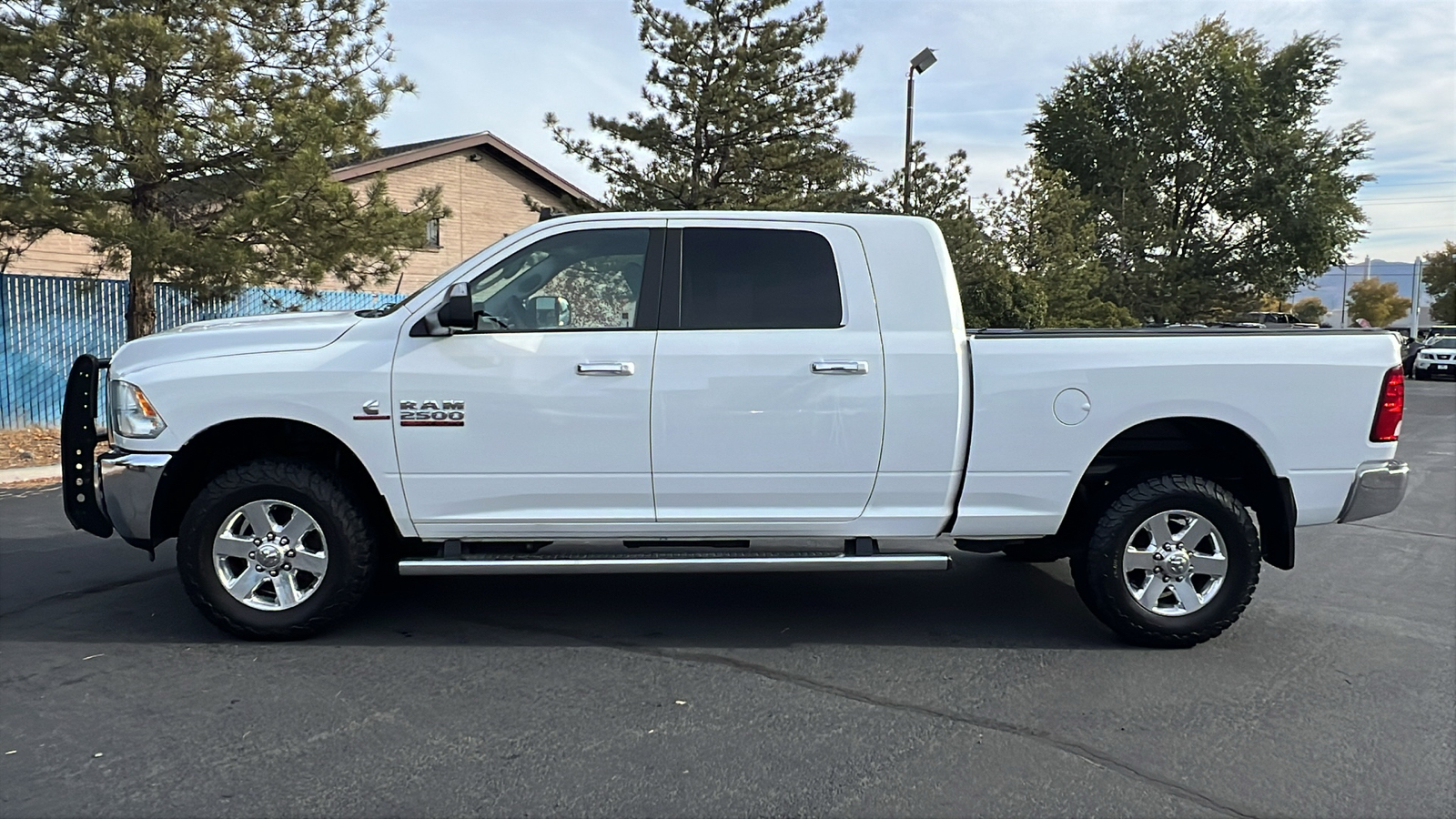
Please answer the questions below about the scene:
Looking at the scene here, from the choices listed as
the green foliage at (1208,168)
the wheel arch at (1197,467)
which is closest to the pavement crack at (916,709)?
the wheel arch at (1197,467)

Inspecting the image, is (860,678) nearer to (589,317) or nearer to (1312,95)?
(589,317)

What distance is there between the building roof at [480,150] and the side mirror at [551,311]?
17923 millimetres

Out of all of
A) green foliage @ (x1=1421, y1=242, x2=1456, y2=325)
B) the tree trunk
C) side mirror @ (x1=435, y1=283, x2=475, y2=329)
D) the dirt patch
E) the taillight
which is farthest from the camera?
green foliage @ (x1=1421, y1=242, x2=1456, y2=325)

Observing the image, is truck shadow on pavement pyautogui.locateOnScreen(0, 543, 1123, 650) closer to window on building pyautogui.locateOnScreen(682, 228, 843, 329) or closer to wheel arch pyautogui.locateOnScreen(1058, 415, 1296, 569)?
wheel arch pyautogui.locateOnScreen(1058, 415, 1296, 569)

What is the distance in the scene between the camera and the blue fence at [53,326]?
12477 millimetres

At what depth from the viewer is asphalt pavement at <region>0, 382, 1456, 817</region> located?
3.42 meters

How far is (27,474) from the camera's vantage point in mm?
10023

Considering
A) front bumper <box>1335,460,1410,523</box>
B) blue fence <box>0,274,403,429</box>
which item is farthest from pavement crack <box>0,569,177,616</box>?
blue fence <box>0,274,403,429</box>

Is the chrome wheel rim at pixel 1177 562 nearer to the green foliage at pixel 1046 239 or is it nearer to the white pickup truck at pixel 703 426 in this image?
the white pickup truck at pixel 703 426

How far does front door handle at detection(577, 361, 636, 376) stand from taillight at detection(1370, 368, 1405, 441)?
3.43m

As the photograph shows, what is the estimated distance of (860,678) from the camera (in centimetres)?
449

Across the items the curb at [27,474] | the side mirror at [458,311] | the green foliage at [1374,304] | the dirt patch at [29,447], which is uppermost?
the green foliage at [1374,304]

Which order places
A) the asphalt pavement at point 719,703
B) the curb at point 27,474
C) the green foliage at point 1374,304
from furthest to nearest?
the green foliage at point 1374,304 < the curb at point 27,474 < the asphalt pavement at point 719,703

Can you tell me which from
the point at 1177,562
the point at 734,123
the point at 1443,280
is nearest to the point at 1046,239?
the point at 734,123
